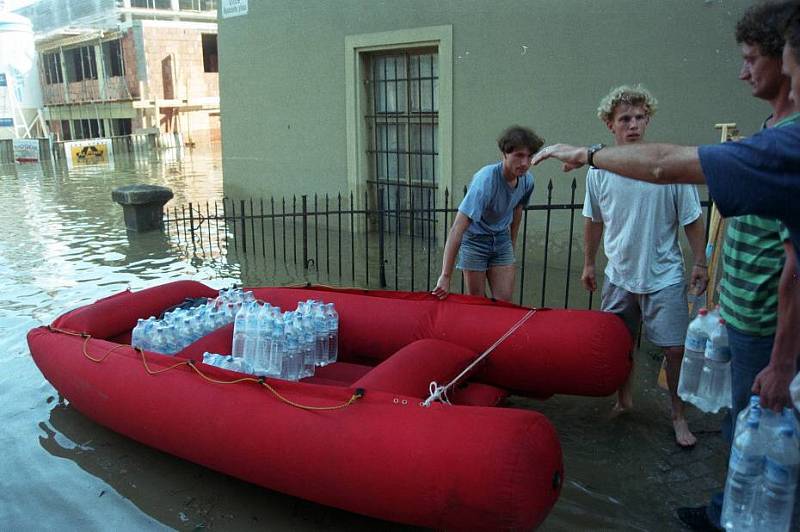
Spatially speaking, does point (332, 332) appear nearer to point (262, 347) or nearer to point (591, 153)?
point (262, 347)

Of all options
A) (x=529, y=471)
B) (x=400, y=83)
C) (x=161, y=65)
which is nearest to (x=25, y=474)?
(x=529, y=471)

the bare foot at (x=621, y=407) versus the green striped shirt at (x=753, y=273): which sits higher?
the green striped shirt at (x=753, y=273)

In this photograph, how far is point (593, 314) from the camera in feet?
12.0

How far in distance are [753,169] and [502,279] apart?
2.86 m

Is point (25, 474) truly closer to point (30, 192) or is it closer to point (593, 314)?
point (593, 314)

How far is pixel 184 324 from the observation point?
14.3 ft

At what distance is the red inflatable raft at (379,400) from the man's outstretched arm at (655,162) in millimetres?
1146

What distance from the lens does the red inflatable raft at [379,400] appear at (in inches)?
100

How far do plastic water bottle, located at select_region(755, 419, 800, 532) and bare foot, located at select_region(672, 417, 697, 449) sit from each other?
4.85ft

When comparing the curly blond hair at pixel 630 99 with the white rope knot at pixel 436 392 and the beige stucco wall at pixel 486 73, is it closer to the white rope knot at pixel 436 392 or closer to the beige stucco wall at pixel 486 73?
the white rope knot at pixel 436 392

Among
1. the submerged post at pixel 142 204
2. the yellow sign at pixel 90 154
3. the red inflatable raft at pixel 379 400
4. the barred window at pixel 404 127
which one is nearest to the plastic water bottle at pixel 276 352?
the red inflatable raft at pixel 379 400

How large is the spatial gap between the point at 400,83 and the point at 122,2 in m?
23.7

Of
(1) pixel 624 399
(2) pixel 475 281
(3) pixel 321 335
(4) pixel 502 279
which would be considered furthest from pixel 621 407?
(3) pixel 321 335

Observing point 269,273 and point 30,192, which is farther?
point 30,192
